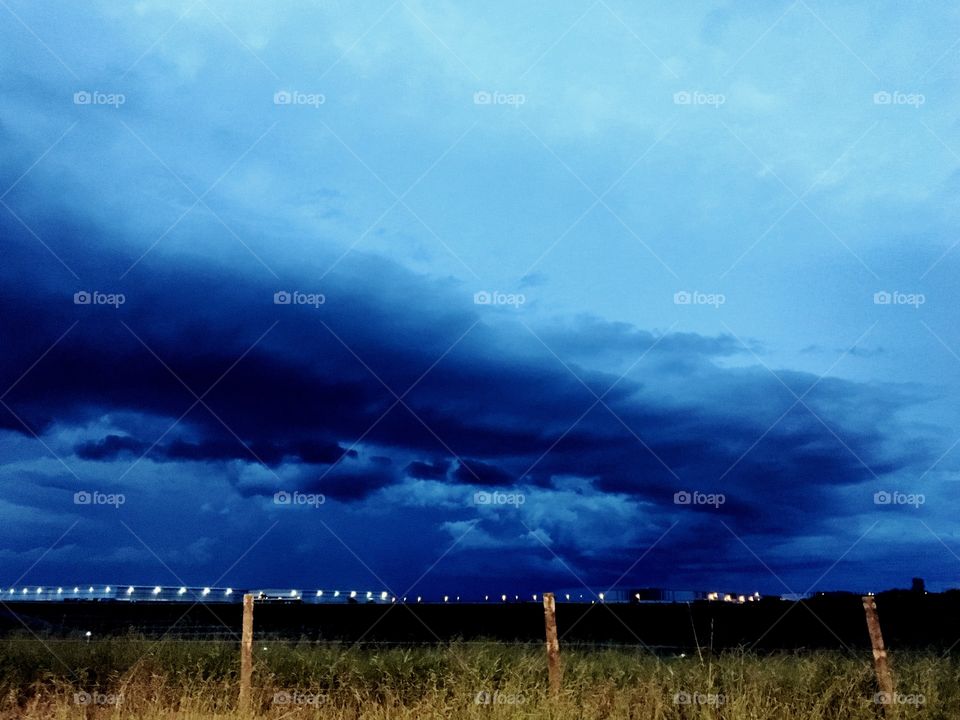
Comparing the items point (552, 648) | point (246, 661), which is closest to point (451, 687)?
point (552, 648)

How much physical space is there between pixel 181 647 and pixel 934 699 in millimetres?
12394

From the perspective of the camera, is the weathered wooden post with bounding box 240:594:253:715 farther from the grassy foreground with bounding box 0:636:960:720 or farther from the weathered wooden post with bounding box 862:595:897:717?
the weathered wooden post with bounding box 862:595:897:717

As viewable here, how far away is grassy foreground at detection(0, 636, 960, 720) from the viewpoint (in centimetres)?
1047

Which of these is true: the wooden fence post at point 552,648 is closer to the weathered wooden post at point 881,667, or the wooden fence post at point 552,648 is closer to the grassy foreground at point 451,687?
the grassy foreground at point 451,687

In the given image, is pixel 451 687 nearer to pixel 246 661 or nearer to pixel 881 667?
pixel 246 661

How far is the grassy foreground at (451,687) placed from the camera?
34.3ft

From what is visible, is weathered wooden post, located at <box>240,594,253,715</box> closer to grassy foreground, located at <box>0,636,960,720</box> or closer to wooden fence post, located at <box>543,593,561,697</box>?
grassy foreground, located at <box>0,636,960,720</box>

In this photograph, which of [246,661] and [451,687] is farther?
[451,687]

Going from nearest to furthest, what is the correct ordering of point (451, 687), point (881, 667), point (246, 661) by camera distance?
1. point (881, 667)
2. point (246, 661)
3. point (451, 687)

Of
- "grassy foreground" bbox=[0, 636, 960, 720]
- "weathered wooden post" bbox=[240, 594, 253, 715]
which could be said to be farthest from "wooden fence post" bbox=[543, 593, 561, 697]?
"weathered wooden post" bbox=[240, 594, 253, 715]

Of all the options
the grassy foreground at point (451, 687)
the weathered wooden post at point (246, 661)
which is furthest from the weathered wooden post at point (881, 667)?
the weathered wooden post at point (246, 661)

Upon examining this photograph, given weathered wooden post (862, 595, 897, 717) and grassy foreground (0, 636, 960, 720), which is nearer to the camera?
grassy foreground (0, 636, 960, 720)

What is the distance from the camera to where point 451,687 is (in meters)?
12.0

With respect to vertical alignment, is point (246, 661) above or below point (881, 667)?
above
